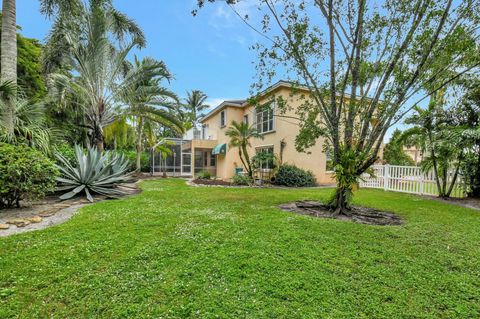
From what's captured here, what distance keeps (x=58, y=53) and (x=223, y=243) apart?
42.8 ft

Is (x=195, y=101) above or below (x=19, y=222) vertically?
above

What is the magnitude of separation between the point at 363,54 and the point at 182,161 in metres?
22.3

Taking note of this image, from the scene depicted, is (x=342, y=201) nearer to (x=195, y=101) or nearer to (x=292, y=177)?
(x=292, y=177)

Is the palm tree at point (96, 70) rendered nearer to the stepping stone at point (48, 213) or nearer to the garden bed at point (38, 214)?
the garden bed at point (38, 214)

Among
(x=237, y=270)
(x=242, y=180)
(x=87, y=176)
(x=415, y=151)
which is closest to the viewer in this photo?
(x=237, y=270)

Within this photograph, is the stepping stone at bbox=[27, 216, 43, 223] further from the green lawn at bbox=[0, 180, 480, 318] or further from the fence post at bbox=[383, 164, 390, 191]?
the fence post at bbox=[383, 164, 390, 191]

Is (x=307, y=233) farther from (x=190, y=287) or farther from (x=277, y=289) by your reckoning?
(x=190, y=287)

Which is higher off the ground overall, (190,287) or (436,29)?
(436,29)

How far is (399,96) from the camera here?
6723mm

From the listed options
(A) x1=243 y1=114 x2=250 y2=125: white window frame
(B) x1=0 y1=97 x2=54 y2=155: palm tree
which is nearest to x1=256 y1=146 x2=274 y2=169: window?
(A) x1=243 y1=114 x2=250 y2=125: white window frame

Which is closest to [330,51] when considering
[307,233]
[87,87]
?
[307,233]

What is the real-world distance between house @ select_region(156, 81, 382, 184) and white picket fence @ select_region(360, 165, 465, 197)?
3.30 metres

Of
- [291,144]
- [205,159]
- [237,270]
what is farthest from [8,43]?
[205,159]

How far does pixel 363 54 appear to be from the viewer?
7.39m
